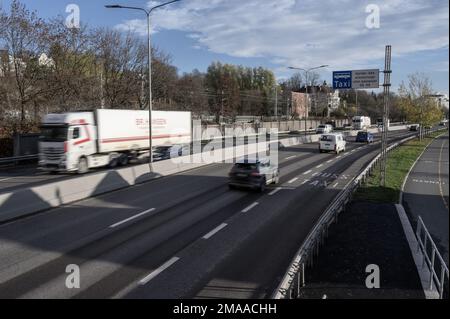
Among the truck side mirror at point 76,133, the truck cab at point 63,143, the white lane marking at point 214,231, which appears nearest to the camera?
the white lane marking at point 214,231

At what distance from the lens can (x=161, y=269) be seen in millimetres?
8633

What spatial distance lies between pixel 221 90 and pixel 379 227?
9080 centimetres

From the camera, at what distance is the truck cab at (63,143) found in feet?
72.3

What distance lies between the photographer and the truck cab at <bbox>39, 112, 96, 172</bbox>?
2205 cm

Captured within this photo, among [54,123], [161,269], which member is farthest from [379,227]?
[54,123]

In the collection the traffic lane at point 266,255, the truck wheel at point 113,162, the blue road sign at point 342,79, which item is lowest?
the traffic lane at point 266,255

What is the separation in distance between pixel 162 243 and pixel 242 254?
212 cm

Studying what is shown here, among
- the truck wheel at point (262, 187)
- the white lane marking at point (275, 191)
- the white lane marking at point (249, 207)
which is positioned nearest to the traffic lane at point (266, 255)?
the white lane marking at point (249, 207)

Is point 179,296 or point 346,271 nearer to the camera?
point 179,296

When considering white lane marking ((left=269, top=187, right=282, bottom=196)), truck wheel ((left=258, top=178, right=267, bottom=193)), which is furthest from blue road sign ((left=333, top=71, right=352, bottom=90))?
truck wheel ((left=258, top=178, right=267, bottom=193))

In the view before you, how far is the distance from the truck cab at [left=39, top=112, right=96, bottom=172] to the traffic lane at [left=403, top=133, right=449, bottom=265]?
1682 cm

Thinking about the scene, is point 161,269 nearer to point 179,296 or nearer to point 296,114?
point 179,296

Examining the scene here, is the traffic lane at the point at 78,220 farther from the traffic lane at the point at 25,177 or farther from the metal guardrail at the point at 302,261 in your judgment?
the metal guardrail at the point at 302,261

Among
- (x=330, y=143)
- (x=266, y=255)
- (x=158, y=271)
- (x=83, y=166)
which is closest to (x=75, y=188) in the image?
(x=83, y=166)
